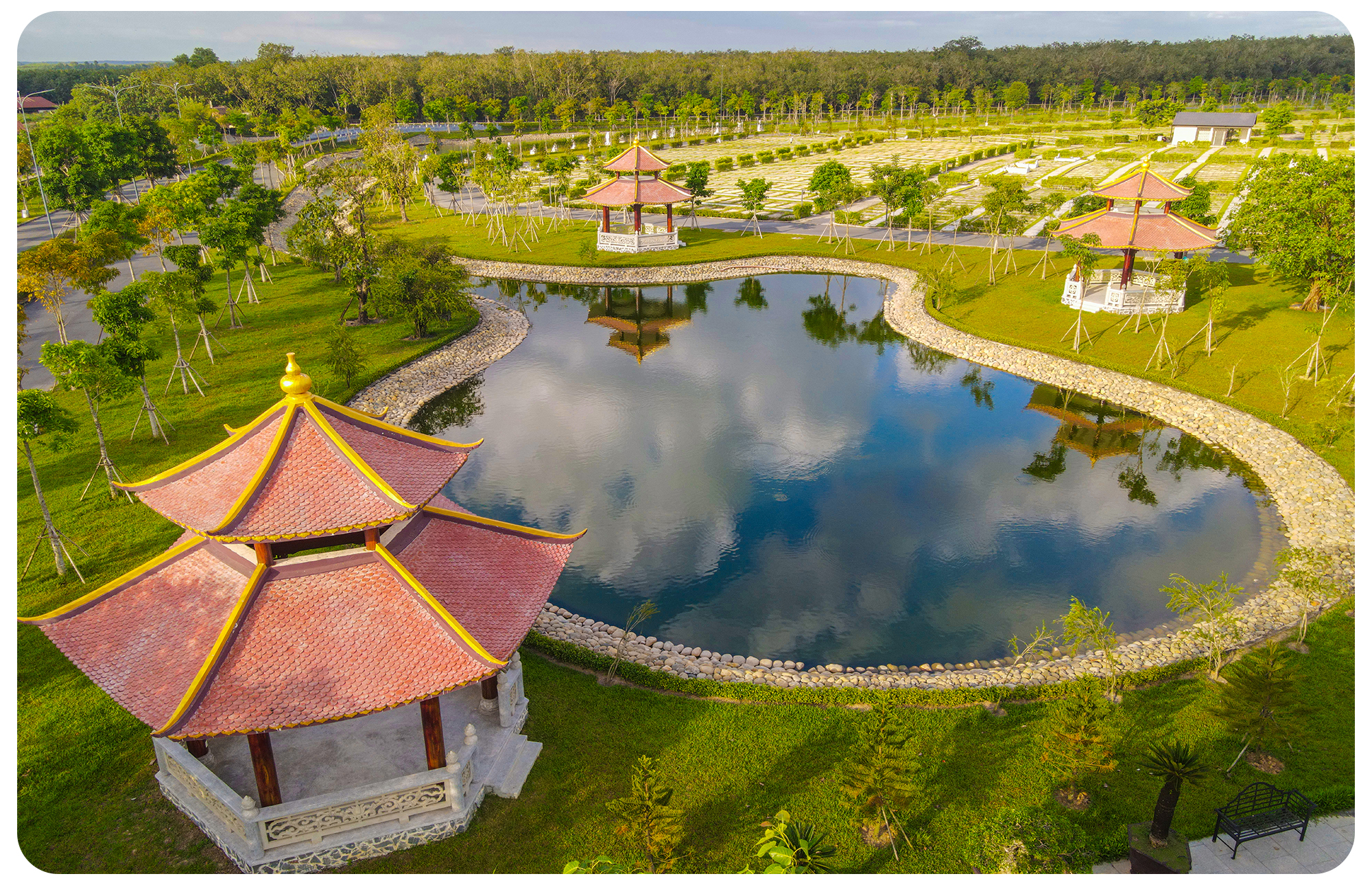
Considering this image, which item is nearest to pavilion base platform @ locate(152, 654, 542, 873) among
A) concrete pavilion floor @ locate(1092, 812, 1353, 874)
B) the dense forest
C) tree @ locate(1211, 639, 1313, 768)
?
concrete pavilion floor @ locate(1092, 812, 1353, 874)

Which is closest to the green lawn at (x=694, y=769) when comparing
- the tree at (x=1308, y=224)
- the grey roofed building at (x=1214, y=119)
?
the tree at (x=1308, y=224)

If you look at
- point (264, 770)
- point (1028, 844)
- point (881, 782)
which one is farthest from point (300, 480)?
point (1028, 844)

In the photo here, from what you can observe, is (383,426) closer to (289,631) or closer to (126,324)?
(289,631)

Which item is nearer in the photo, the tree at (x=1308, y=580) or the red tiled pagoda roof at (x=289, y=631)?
the red tiled pagoda roof at (x=289, y=631)

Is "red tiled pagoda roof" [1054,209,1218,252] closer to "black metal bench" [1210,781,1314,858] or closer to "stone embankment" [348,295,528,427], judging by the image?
"stone embankment" [348,295,528,427]

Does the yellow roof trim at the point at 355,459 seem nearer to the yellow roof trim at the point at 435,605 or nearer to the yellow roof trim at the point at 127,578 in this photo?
the yellow roof trim at the point at 435,605

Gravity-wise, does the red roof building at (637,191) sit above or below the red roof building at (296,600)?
above

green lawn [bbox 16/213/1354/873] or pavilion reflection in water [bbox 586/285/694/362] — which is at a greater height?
pavilion reflection in water [bbox 586/285/694/362]

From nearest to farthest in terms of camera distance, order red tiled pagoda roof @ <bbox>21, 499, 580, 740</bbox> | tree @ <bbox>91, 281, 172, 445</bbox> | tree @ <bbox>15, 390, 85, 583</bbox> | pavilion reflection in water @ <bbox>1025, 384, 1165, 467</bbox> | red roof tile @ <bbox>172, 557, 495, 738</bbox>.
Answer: red roof tile @ <bbox>172, 557, 495, 738</bbox> < red tiled pagoda roof @ <bbox>21, 499, 580, 740</bbox> < tree @ <bbox>15, 390, 85, 583</bbox> < tree @ <bbox>91, 281, 172, 445</bbox> < pavilion reflection in water @ <bbox>1025, 384, 1165, 467</bbox>
